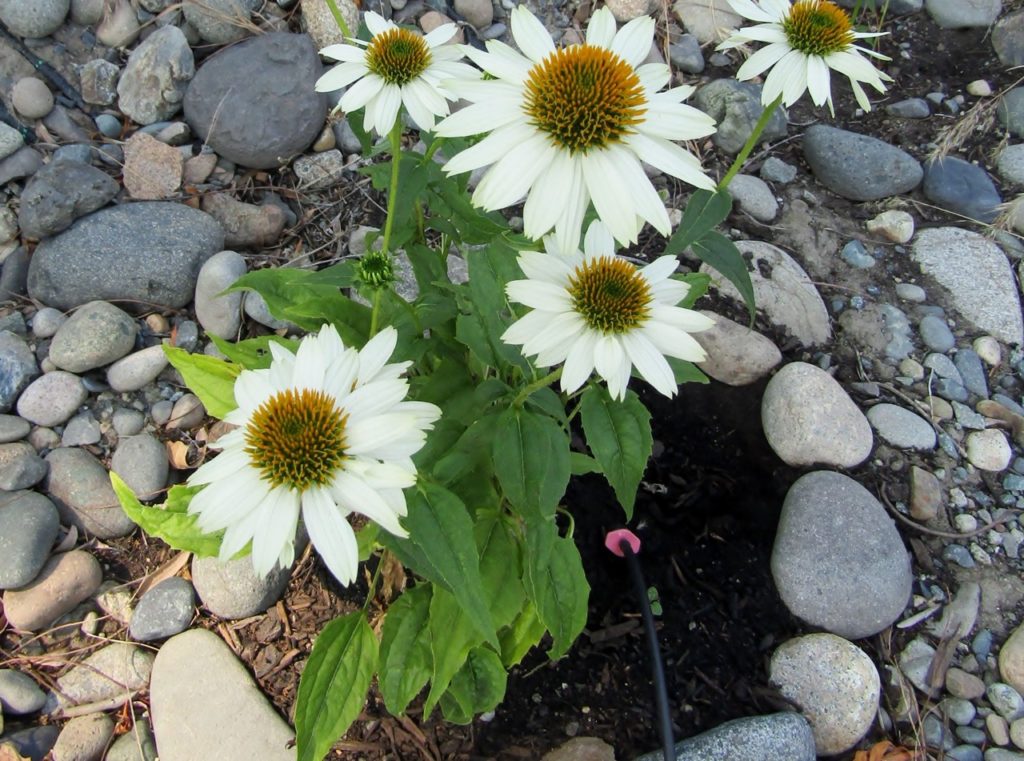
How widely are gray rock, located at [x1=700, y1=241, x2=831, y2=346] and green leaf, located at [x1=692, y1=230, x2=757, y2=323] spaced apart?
122 cm

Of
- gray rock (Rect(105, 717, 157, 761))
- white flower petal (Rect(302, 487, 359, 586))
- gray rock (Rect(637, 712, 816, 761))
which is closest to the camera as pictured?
white flower petal (Rect(302, 487, 359, 586))

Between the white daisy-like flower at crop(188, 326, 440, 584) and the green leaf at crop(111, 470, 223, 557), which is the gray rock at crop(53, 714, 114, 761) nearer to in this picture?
the green leaf at crop(111, 470, 223, 557)

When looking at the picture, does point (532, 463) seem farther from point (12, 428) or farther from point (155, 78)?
point (155, 78)

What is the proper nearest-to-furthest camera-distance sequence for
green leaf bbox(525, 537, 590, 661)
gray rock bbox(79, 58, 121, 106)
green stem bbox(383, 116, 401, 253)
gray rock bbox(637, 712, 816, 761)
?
green stem bbox(383, 116, 401, 253)
green leaf bbox(525, 537, 590, 661)
gray rock bbox(637, 712, 816, 761)
gray rock bbox(79, 58, 121, 106)

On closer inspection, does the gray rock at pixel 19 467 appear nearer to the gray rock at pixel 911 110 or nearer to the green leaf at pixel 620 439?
the green leaf at pixel 620 439

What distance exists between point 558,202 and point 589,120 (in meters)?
0.16

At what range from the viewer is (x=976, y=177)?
11.5 feet

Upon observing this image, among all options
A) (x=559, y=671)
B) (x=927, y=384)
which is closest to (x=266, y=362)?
(x=559, y=671)

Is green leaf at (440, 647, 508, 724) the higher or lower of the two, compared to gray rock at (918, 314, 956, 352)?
lower

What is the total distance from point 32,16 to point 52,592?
2331 mm

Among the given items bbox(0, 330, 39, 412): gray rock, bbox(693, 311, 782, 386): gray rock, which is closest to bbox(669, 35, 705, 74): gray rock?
bbox(693, 311, 782, 386): gray rock

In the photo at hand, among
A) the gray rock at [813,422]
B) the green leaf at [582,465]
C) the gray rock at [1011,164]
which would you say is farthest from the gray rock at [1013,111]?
the green leaf at [582,465]

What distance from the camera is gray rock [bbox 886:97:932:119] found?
376 cm

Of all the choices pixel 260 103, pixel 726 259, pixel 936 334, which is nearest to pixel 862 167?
pixel 936 334
